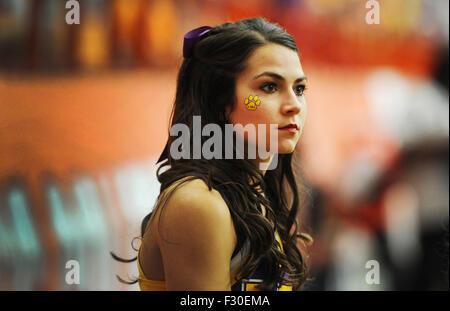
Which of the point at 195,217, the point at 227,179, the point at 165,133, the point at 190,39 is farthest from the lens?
the point at 165,133

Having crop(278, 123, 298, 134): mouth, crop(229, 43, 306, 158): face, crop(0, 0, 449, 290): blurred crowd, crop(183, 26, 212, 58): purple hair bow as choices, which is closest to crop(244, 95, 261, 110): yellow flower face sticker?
crop(229, 43, 306, 158): face

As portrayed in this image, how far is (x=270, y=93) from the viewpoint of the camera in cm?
153

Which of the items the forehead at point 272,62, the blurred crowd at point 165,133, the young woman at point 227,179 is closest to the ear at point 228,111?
the young woman at point 227,179

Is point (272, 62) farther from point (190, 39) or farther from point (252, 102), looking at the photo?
point (190, 39)

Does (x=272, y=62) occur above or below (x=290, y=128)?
above

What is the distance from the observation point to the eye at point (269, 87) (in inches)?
60.4

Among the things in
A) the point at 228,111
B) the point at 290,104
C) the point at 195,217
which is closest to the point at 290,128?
the point at 290,104

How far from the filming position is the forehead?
154 centimetres

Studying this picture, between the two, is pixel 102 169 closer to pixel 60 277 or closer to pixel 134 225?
pixel 134 225

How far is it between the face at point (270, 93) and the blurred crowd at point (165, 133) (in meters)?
1.34

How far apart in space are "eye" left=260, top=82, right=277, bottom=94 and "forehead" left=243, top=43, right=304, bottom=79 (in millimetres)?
42

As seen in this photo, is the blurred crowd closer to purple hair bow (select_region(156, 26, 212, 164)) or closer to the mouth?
purple hair bow (select_region(156, 26, 212, 164))

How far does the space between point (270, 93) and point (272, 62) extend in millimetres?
96
